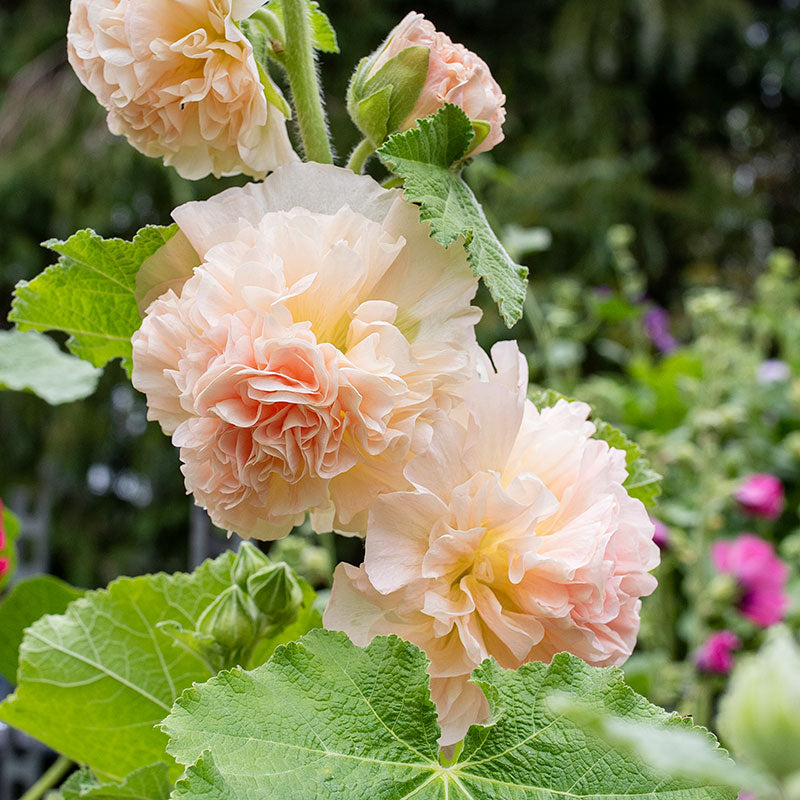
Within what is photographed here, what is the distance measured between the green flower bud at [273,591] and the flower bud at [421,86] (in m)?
0.19

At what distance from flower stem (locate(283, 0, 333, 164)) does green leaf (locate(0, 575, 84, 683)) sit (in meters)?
0.37

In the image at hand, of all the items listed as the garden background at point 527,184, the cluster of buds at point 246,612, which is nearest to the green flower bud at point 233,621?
the cluster of buds at point 246,612

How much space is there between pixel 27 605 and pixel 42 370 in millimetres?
163

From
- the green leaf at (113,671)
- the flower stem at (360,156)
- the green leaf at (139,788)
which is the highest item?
the flower stem at (360,156)

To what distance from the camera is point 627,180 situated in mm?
3010

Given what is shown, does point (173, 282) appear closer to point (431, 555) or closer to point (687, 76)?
point (431, 555)

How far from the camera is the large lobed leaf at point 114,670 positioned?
1.61 ft

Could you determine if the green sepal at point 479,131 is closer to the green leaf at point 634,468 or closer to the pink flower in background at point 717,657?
the green leaf at point 634,468

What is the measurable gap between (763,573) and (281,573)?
2.95 feet

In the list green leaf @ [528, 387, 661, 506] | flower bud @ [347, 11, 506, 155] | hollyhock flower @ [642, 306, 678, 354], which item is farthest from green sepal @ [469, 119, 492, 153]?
hollyhock flower @ [642, 306, 678, 354]

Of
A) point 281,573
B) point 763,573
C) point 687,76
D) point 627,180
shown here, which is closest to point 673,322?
point 627,180

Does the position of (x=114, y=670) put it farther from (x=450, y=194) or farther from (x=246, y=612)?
(x=450, y=194)

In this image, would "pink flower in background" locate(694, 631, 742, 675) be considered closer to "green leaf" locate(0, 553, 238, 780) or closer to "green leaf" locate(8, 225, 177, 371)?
"green leaf" locate(0, 553, 238, 780)

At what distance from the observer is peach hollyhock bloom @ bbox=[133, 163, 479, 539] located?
0.32 metres
